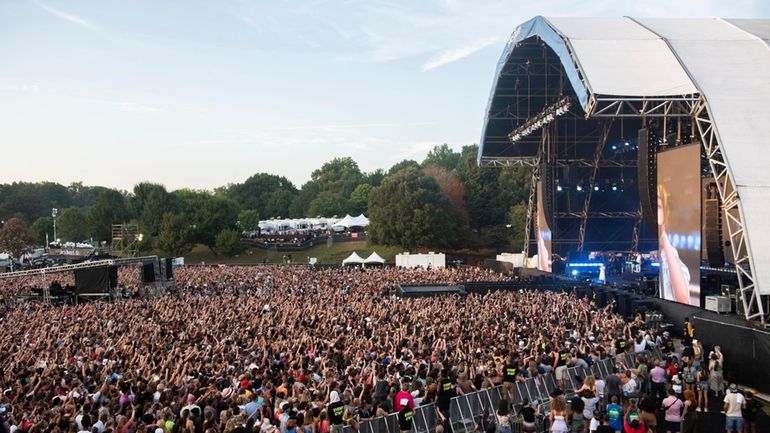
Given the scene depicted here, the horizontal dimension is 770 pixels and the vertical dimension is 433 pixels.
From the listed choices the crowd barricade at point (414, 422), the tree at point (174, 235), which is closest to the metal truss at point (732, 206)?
the crowd barricade at point (414, 422)

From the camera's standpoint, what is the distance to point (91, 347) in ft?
42.5

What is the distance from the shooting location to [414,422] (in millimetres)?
7973

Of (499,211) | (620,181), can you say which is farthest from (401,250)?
(620,181)

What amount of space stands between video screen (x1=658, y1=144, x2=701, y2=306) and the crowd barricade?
11833 mm

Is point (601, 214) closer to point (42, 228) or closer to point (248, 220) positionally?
point (248, 220)

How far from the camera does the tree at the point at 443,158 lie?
85.8 meters

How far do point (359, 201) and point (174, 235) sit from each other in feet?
95.8

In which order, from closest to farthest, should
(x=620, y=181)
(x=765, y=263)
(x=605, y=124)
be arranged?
(x=765, y=263)
(x=605, y=124)
(x=620, y=181)

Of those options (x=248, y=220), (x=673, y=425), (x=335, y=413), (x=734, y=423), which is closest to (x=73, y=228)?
(x=248, y=220)

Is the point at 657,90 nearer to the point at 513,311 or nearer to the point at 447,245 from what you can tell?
the point at 513,311

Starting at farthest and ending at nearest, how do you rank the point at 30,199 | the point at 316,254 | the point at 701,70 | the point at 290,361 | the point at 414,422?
1. the point at 30,199
2. the point at 316,254
3. the point at 701,70
4. the point at 290,361
5. the point at 414,422

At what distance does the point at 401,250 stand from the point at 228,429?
44.5 meters

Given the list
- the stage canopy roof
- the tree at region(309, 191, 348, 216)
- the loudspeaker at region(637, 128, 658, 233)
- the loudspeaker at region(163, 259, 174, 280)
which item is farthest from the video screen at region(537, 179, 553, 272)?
the tree at region(309, 191, 348, 216)

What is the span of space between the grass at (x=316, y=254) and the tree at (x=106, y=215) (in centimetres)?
1261
